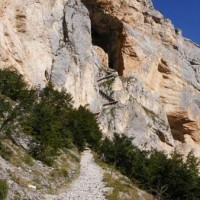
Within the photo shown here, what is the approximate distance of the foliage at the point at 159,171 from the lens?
31.2 meters

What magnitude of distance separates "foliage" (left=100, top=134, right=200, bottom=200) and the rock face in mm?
11741

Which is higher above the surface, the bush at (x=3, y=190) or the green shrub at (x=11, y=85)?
the green shrub at (x=11, y=85)

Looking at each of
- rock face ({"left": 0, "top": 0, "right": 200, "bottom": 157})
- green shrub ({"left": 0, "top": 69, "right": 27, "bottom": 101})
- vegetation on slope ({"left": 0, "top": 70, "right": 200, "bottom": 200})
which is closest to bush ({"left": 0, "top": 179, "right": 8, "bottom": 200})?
vegetation on slope ({"left": 0, "top": 70, "right": 200, "bottom": 200})

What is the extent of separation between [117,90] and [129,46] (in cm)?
979

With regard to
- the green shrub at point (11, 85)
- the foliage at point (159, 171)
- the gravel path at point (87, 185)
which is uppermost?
the green shrub at point (11, 85)

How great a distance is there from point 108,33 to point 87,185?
44.8m

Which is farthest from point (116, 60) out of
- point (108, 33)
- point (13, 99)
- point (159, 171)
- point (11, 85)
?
point (159, 171)

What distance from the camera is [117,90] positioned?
187 ft

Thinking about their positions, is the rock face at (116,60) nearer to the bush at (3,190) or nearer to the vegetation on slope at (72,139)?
the vegetation on slope at (72,139)

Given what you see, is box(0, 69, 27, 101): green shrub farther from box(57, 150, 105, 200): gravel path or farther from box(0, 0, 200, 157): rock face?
box(57, 150, 105, 200): gravel path

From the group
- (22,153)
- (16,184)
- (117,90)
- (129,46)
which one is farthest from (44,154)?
(129,46)

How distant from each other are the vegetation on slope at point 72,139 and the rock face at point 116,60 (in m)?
4.81

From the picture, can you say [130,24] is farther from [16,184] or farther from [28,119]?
[16,184]

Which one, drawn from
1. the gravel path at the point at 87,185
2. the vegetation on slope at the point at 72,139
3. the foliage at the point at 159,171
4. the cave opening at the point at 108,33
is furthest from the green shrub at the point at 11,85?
the cave opening at the point at 108,33
